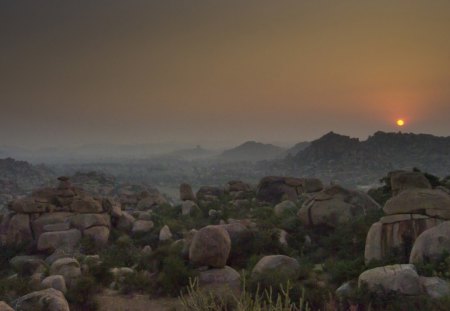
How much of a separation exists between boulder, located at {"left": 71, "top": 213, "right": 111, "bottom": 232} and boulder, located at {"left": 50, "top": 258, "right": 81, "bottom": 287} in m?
11.4

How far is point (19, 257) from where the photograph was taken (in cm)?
2712

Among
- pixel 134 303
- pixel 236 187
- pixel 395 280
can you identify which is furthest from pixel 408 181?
pixel 236 187

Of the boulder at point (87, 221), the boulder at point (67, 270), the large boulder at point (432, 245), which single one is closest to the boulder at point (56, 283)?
the boulder at point (67, 270)

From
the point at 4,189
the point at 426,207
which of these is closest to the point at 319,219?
the point at 426,207

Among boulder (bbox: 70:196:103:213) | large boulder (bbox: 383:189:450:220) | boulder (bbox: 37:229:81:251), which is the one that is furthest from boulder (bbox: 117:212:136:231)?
large boulder (bbox: 383:189:450:220)

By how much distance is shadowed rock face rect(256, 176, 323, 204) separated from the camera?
44250mm

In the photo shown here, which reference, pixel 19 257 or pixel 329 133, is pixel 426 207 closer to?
pixel 19 257

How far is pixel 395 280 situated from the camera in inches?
515

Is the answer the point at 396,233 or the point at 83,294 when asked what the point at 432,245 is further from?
the point at 83,294

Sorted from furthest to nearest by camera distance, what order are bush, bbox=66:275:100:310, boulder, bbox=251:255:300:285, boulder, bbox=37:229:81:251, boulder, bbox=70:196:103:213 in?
boulder, bbox=70:196:103:213 → boulder, bbox=37:229:81:251 → boulder, bbox=251:255:300:285 → bush, bbox=66:275:100:310

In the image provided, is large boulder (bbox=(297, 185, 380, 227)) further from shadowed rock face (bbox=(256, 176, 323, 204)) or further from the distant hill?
the distant hill

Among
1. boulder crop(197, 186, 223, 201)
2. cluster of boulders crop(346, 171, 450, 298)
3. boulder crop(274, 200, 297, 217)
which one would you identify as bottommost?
boulder crop(197, 186, 223, 201)

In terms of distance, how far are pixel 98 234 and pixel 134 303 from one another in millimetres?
14698

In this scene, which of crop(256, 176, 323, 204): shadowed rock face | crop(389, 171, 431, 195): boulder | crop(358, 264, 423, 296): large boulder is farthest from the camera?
crop(256, 176, 323, 204): shadowed rock face
